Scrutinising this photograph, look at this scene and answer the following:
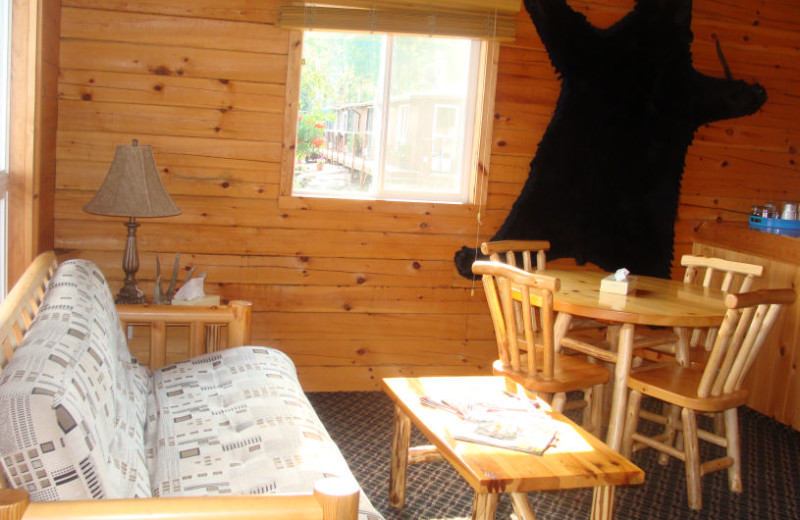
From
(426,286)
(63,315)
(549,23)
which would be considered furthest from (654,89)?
(63,315)

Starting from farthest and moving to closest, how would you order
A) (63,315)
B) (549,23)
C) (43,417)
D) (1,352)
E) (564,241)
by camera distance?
(564,241)
(549,23)
(63,315)
(1,352)
(43,417)

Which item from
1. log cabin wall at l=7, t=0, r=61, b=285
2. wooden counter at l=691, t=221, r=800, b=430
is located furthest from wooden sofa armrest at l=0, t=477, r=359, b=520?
wooden counter at l=691, t=221, r=800, b=430

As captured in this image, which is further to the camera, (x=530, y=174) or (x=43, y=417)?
(x=530, y=174)

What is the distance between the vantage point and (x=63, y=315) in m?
1.79

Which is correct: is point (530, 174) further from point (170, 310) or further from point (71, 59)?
point (71, 59)

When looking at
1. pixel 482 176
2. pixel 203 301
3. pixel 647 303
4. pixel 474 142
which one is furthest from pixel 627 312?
pixel 203 301

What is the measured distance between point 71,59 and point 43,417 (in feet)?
7.46

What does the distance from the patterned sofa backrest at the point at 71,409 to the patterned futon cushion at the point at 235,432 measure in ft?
0.29

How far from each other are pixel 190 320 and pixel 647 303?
1639mm

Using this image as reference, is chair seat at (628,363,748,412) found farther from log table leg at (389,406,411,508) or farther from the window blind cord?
the window blind cord

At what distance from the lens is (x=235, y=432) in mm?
2014

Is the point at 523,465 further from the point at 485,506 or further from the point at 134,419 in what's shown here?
the point at 134,419

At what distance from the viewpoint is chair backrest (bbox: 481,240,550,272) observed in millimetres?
3176

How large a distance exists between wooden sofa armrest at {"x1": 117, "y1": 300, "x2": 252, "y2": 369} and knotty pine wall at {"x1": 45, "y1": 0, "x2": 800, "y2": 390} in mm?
804
